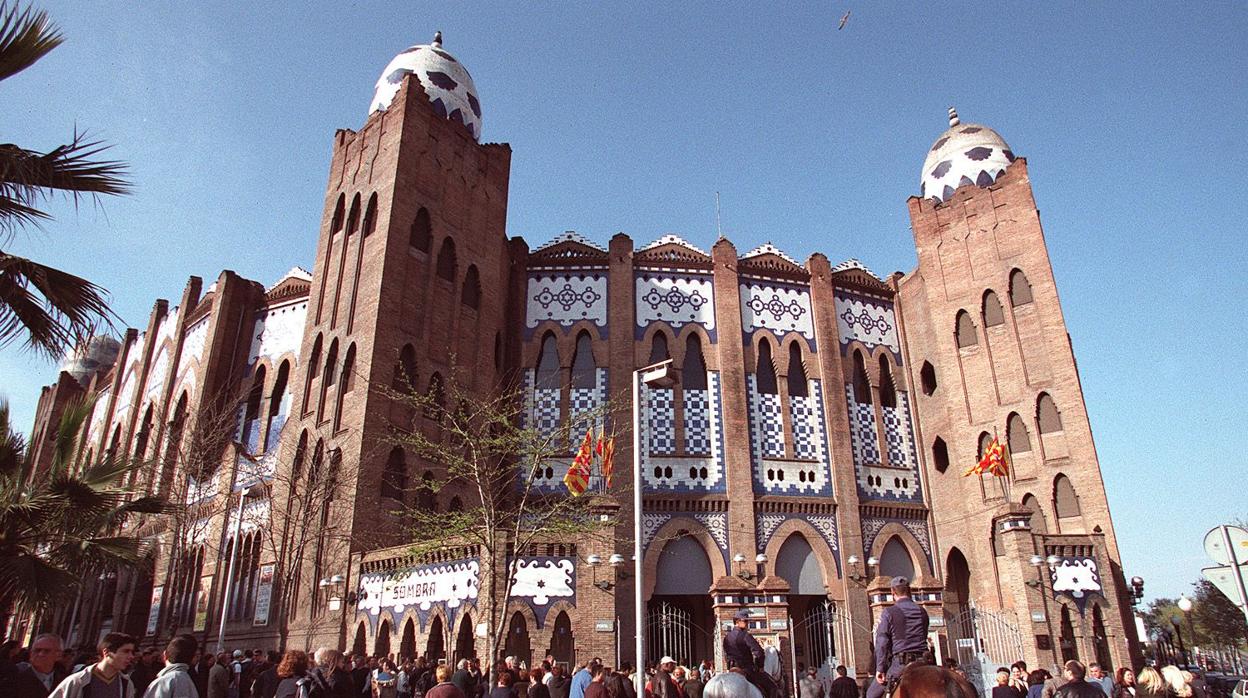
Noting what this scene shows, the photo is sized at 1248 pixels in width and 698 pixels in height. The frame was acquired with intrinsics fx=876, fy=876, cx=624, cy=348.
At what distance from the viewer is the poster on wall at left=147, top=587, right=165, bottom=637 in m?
23.4

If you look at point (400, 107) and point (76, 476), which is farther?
point (400, 107)

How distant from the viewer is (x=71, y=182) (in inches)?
266

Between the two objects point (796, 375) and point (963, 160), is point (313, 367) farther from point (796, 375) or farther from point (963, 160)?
point (963, 160)

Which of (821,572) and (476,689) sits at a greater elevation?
(821,572)

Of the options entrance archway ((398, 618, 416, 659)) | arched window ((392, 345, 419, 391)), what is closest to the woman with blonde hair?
entrance archway ((398, 618, 416, 659))

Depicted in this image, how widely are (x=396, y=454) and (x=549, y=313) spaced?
6.85m

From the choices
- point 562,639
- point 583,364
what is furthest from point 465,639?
point 583,364

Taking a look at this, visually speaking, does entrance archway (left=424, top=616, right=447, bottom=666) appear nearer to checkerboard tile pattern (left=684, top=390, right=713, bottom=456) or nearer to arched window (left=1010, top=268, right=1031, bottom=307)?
checkerboard tile pattern (left=684, top=390, right=713, bottom=456)

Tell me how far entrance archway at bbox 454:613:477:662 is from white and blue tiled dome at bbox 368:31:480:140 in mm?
15146

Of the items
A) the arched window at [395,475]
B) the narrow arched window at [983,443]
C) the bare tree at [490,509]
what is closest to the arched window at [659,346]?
the bare tree at [490,509]

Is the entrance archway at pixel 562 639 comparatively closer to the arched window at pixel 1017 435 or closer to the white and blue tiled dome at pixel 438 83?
the arched window at pixel 1017 435

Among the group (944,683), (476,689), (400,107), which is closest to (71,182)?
(944,683)

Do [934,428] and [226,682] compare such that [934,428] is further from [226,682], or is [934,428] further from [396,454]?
[226,682]

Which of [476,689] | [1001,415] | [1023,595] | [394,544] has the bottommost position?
[476,689]
